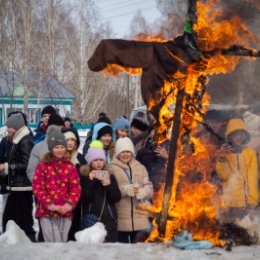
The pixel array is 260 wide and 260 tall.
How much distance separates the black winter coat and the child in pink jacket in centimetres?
140

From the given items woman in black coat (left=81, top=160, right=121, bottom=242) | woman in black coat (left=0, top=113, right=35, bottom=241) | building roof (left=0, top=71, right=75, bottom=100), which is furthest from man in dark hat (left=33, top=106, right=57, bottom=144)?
building roof (left=0, top=71, right=75, bottom=100)

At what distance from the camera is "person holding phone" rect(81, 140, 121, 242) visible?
560 centimetres

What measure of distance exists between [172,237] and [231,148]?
5.33ft

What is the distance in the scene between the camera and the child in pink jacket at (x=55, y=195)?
5520 millimetres

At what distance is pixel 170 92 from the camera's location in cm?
471

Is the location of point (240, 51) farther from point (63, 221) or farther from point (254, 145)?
point (63, 221)

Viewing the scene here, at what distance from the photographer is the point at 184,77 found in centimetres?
465

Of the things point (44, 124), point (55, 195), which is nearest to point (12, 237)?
point (55, 195)

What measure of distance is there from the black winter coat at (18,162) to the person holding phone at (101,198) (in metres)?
1.54

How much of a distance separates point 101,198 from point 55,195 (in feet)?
1.65

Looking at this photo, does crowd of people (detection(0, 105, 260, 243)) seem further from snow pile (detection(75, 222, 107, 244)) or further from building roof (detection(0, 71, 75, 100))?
building roof (detection(0, 71, 75, 100))

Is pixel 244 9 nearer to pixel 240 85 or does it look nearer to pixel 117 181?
pixel 240 85

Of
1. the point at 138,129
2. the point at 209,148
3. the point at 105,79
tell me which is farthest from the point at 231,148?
the point at 105,79

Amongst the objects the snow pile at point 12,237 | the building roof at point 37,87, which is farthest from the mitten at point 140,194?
the building roof at point 37,87
